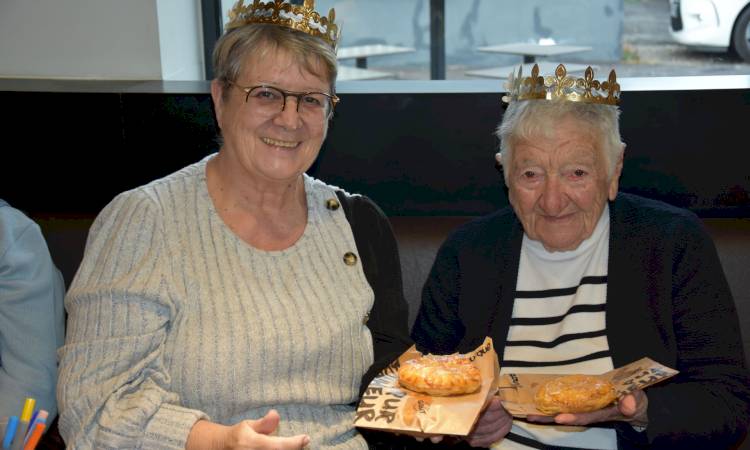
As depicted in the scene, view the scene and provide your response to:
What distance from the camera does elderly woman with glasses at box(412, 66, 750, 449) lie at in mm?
1801

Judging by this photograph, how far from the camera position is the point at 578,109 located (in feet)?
6.29

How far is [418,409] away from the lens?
5.32ft

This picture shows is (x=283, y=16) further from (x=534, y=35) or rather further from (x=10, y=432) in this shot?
(x=534, y=35)

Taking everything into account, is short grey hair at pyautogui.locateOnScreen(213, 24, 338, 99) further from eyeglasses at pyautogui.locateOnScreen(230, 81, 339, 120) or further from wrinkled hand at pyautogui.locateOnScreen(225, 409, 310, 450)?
wrinkled hand at pyautogui.locateOnScreen(225, 409, 310, 450)

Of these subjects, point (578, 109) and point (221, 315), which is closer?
point (221, 315)

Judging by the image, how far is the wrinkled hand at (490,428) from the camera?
1.80m

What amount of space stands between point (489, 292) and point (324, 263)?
36 centimetres

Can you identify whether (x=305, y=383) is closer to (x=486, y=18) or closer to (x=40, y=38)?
(x=40, y=38)

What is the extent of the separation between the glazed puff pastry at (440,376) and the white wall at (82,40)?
1.72 m

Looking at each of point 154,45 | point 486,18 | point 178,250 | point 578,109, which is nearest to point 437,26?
point 486,18

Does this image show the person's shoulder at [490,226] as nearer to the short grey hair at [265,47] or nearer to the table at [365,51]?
the short grey hair at [265,47]

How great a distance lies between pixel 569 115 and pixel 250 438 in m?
0.90

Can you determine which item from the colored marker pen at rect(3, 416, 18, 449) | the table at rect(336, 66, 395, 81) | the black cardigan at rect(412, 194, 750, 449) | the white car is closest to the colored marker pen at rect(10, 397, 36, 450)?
the colored marker pen at rect(3, 416, 18, 449)

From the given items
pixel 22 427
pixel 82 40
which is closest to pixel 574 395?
pixel 22 427
